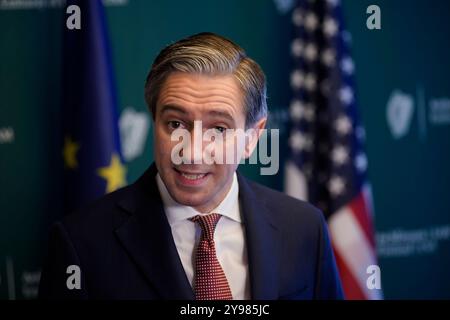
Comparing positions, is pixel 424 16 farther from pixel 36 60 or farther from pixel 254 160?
pixel 36 60

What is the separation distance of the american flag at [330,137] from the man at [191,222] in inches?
20.7

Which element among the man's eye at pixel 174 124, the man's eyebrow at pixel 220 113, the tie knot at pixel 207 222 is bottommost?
the tie knot at pixel 207 222

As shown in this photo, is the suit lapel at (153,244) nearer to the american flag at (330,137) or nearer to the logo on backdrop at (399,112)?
the american flag at (330,137)

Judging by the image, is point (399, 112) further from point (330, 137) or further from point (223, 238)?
point (223, 238)

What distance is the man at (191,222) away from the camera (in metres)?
0.92

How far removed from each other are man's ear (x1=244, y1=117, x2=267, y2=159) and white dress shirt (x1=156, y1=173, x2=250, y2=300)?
0.09m

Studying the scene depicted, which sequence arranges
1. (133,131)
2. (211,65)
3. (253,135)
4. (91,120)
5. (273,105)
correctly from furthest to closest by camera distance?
1. (133,131)
2. (273,105)
3. (91,120)
4. (253,135)
5. (211,65)

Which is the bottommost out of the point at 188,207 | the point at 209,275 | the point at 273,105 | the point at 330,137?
the point at 209,275

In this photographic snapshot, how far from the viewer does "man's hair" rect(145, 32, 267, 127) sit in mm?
886

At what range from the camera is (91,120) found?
1.47m

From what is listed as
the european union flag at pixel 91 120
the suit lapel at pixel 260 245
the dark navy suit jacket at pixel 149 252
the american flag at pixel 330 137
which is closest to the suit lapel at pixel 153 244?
the dark navy suit jacket at pixel 149 252

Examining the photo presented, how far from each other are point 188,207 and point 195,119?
174 mm

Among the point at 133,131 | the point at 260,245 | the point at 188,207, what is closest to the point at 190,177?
the point at 188,207
